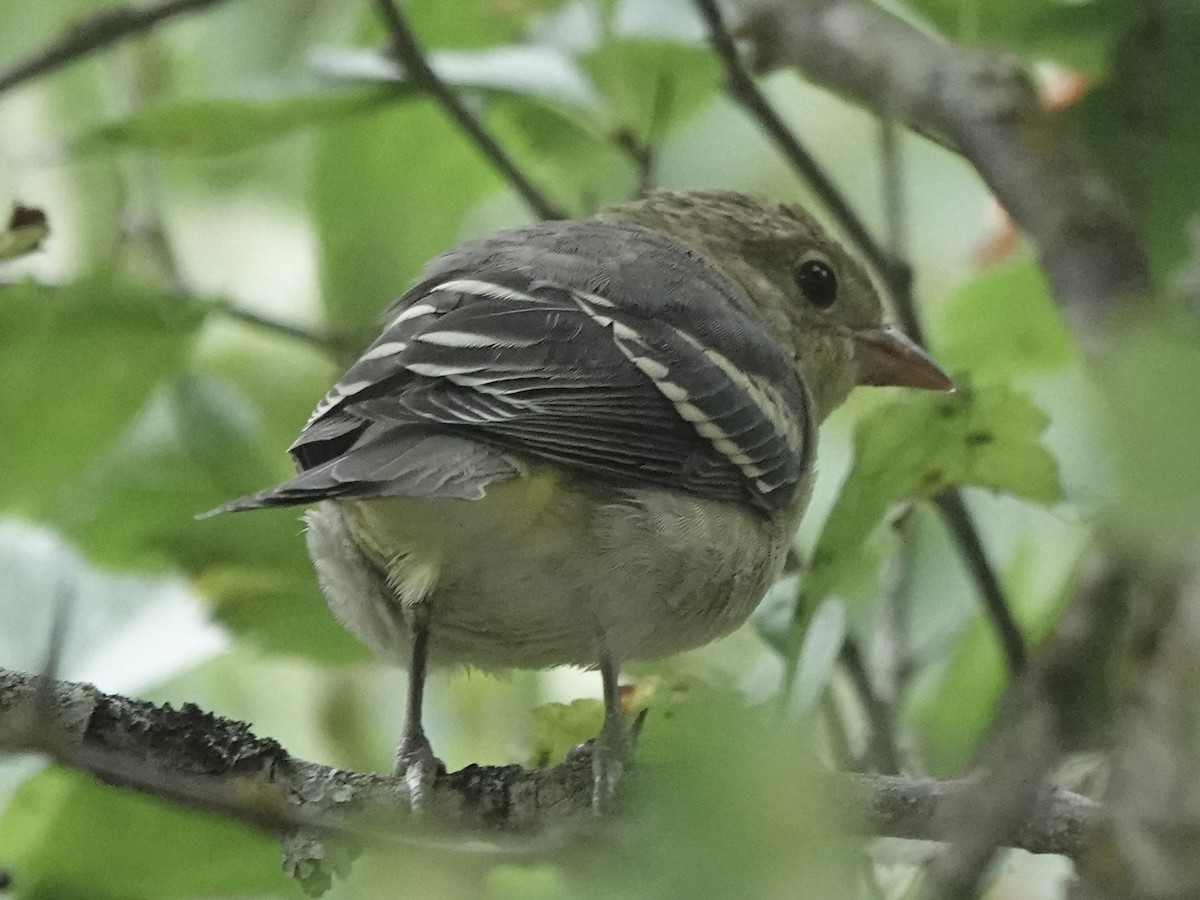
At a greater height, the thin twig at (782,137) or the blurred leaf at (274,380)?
the thin twig at (782,137)

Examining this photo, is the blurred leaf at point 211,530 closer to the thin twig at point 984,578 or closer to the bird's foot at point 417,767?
the bird's foot at point 417,767

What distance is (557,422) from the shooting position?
1.60m

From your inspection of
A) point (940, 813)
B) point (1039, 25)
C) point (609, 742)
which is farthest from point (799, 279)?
point (940, 813)

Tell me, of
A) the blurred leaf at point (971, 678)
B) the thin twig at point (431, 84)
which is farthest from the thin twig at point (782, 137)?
the blurred leaf at point (971, 678)

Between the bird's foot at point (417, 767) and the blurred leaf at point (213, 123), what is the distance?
735 millimetres

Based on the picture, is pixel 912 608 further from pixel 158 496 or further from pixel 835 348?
pixel 158 496

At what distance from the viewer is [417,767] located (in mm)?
1578

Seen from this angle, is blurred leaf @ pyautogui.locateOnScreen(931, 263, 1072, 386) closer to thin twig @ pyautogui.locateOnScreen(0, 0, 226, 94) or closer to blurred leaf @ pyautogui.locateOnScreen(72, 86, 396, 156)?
Answer: blurred leaf @ pyautogui.locateOnScreen(72, 86, 396, 156)

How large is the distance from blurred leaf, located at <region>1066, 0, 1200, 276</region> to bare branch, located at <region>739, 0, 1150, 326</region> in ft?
0.18

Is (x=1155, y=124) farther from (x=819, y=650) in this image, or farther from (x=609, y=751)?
(x=609, y=751)

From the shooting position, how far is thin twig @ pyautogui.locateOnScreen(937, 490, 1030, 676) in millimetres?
1682

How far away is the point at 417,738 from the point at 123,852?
1.55ft

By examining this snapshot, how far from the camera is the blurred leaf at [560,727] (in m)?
1.64

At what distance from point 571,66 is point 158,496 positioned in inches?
31.3
